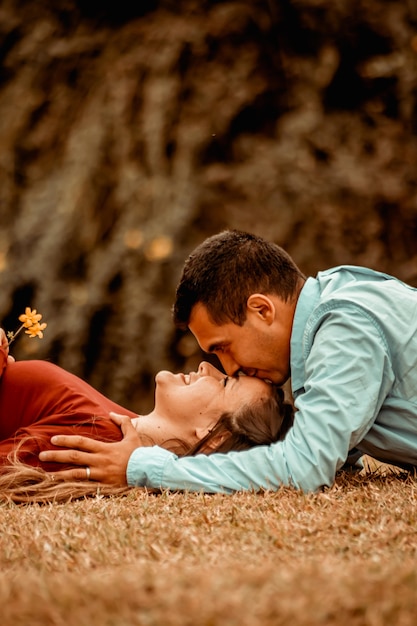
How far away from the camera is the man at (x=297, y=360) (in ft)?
7.13

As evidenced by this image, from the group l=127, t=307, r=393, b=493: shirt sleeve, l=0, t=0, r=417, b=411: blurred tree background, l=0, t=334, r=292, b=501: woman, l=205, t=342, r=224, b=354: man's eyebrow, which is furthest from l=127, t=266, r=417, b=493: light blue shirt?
l=0, t=0, r=417, b=411: blurred tree background

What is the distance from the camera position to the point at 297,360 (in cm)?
Answer: 251

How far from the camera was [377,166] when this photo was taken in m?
5.23

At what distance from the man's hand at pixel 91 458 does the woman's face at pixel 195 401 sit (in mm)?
242

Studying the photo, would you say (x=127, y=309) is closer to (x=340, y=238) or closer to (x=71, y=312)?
(x=71, y=312)

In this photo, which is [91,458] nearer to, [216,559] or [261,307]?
[261,307]

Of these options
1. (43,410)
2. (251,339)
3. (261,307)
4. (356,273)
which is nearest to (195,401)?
(251,339)

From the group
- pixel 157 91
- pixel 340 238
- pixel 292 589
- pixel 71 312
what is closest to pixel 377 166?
pixel 340 238

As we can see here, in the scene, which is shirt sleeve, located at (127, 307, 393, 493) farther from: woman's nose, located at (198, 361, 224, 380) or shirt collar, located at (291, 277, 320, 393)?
woman's nose, located at (198, 361, 224, 380)

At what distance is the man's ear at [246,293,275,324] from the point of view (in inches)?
101

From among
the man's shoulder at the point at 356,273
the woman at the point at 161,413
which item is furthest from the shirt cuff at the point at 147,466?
the man's shoulder at the point at 356,273

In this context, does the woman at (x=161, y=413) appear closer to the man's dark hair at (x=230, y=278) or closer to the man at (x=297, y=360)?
the man at (x=297, y=360)

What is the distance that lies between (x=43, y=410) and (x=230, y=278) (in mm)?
752

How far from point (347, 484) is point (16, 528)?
0.98m
